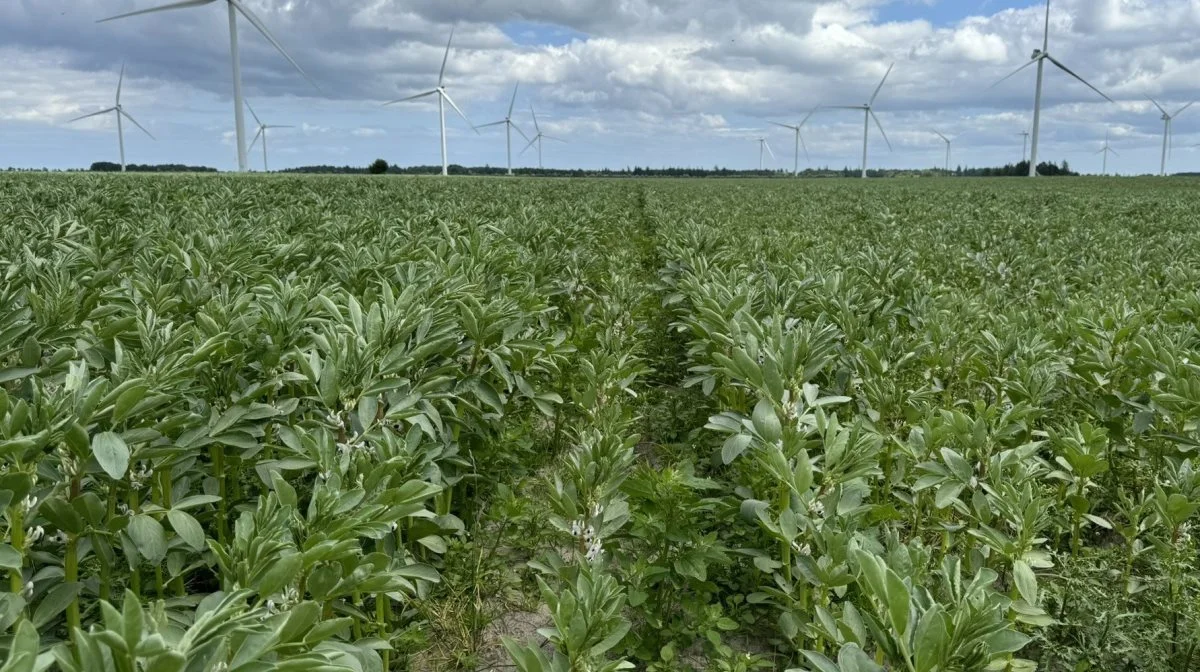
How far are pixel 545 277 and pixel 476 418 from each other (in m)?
2.56

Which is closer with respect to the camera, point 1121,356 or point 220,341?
point 220,341

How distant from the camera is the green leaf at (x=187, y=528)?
82.5 inches

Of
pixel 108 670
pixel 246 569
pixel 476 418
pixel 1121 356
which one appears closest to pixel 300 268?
pixel 476 418

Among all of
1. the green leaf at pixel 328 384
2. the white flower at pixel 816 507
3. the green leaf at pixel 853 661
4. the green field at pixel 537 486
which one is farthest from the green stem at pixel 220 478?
the green leaf at pixel 853 661

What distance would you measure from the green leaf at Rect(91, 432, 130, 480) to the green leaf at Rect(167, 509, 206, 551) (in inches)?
14.9

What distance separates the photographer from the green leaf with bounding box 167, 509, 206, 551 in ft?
6.88

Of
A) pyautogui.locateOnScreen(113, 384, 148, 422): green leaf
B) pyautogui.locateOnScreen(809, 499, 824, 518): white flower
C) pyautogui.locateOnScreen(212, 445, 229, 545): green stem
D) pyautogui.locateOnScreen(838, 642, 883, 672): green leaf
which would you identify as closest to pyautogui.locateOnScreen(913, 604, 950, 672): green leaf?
pyautogui.locateOnScreen(838, 642, 883, 672): green leaf

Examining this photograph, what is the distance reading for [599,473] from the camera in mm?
2783

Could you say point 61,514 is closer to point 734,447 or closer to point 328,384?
point 328,384

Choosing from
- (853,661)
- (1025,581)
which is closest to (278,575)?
(853,661)

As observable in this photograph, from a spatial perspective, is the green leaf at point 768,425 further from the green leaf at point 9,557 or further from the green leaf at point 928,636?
the green leaf at point 9,557

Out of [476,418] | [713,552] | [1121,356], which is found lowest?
[713,552]

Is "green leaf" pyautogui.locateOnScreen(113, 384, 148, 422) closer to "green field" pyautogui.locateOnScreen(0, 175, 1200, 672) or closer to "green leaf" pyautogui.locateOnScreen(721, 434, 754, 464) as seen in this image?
"green field" pyautogui.locateOnScreen(0, 175, 1200, 672)

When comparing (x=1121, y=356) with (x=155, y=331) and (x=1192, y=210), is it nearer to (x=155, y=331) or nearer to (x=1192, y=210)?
(x=155, y=331)
